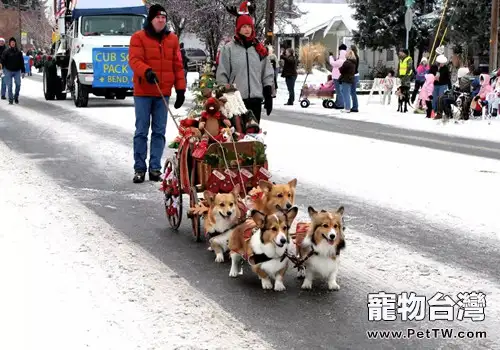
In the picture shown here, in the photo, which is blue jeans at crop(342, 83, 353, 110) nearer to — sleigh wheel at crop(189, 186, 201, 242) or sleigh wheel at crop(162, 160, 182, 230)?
sleigh wheel at crop(162, 160, 182, 230)

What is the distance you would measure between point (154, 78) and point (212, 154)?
2604 millimetres

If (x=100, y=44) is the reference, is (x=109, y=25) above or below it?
above

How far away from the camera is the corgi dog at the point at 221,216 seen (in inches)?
256

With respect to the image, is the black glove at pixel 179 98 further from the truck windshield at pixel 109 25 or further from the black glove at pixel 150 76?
the truck windshield at pixel 109 25

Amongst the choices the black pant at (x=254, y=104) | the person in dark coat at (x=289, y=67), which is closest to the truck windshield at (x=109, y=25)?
the person in dark coat at (x=289, y=67)

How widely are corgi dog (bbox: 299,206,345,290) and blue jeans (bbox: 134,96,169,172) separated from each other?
4846 mm

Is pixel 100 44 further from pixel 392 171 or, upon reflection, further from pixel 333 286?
pixel 333 286

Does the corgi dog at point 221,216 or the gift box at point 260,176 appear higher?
the gift box at point 260,176

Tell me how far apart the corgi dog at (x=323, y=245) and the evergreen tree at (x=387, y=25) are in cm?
4207

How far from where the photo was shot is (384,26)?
155 feet

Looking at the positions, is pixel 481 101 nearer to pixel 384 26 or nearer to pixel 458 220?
pixel 458 220

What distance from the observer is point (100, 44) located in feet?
76.7

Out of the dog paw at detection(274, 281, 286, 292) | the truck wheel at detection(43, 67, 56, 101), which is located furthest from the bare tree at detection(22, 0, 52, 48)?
the dog paw at detection(274, 281, 286, 292)

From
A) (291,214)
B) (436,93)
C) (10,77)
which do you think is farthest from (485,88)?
(291,214)
